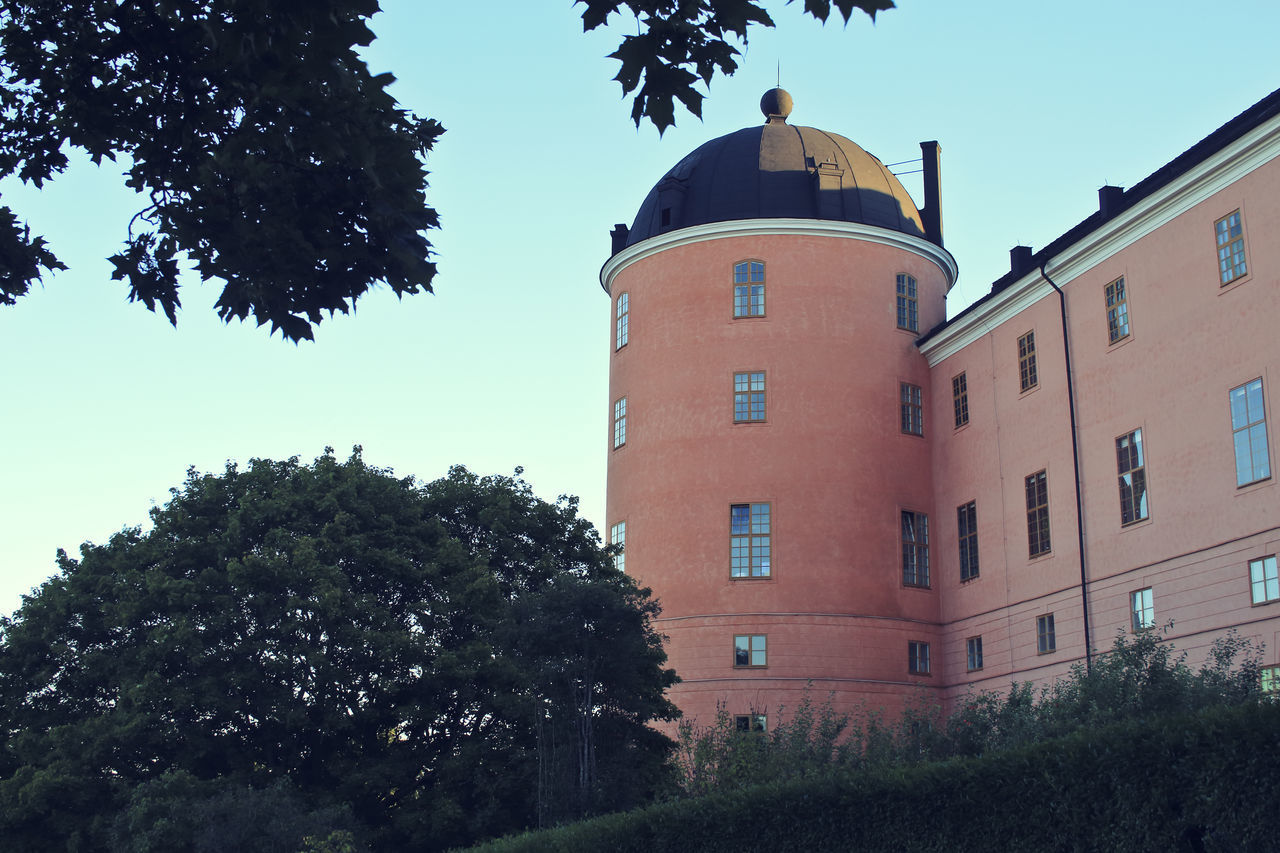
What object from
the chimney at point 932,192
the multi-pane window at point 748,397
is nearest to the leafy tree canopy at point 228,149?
the multi-pane window at point 748,397

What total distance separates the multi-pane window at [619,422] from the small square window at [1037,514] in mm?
12722

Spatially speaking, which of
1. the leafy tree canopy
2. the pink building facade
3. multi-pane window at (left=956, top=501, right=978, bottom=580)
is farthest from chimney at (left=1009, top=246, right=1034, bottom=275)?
the leafy tree canopy

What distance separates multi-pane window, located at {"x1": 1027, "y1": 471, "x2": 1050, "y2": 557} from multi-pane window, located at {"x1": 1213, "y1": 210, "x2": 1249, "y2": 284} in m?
7.57

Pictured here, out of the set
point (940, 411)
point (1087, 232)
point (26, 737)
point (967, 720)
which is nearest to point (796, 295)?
point (940, 411)

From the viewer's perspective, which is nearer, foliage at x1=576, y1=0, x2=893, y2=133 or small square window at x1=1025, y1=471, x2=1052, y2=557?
foliage at x1=576, y1=0, x2=893, y2=133

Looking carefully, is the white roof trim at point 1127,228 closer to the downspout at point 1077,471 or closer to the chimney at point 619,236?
the downspout at point 1077,471

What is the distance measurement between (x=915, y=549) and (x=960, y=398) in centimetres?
460

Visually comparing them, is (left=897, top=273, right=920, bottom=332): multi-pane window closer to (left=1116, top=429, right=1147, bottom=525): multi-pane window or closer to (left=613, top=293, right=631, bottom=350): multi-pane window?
(left=613, top=293, right=631, bottom=350): multi-pane window

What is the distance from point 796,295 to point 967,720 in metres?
18.8

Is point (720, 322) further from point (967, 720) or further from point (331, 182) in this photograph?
point (331, 182)

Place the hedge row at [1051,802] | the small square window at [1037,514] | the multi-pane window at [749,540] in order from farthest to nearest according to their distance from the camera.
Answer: the multi-pane window at [749,540] < the small square window at [1037,514] < the hedge row at [1051,802]

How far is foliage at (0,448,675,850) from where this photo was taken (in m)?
29.9

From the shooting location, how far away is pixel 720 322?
4188 cm

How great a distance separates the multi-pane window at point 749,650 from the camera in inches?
1519
